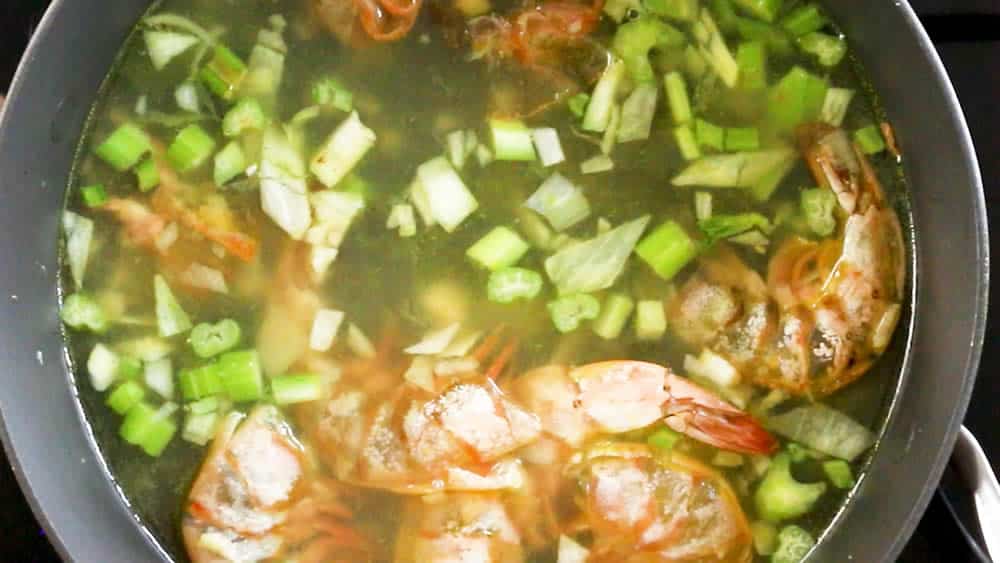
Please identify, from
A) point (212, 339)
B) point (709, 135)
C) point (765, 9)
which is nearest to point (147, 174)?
point (212, 339)

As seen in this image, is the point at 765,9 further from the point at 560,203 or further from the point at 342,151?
the point at 342,151

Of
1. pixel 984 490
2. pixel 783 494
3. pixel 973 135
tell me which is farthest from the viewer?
pixel 973 135

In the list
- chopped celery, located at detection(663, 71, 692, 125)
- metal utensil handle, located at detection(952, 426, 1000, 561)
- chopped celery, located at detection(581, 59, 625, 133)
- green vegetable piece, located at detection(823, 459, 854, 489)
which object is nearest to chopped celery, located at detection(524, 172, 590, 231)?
chopped celery, located at detection(581, 59, 625, 133)

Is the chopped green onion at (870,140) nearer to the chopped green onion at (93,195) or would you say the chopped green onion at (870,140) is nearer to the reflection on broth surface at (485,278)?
the reflection on broth surface at (485,278)

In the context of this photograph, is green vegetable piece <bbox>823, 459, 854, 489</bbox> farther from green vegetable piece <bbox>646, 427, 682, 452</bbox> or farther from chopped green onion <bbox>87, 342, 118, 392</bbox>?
chopped green onion <bbox>87, 342, 118, 392</bbox>

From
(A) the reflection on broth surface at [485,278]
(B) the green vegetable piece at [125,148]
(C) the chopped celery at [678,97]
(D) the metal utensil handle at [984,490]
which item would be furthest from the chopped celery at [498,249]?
(D) the metal utensil handle at [984,490]

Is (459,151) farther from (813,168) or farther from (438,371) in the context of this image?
(813,168)

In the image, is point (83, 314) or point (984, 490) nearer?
point (984, 490)
